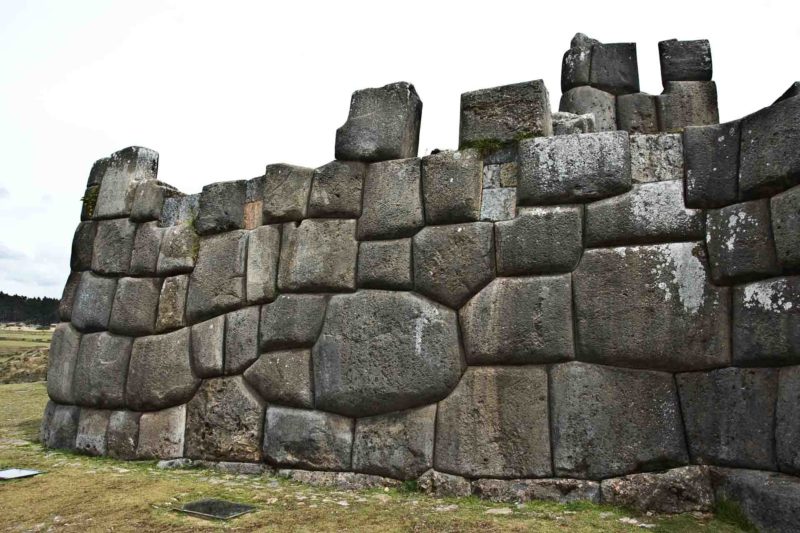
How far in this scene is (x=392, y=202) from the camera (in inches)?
205

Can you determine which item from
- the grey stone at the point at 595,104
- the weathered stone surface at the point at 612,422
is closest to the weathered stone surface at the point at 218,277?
the weathered stone surface at the point at 612,422

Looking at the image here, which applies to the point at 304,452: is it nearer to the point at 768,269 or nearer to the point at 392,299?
the point at 392,299

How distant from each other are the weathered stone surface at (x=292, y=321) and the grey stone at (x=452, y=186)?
1.28 metres

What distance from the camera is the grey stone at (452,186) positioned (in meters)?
4.89

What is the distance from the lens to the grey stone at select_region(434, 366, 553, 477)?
438 centimetres

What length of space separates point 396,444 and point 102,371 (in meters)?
3.43

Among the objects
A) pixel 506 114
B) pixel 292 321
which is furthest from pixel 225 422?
pixel 506 114

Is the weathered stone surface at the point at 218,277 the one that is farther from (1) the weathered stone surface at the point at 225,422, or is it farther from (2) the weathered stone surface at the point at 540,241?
(2) the weathered stone surface at the point at 540,241

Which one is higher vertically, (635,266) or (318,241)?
(318,241)

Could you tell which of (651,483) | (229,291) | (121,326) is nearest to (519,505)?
(651,483)

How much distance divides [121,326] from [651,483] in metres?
5.17

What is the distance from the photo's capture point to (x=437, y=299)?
16.0 ft

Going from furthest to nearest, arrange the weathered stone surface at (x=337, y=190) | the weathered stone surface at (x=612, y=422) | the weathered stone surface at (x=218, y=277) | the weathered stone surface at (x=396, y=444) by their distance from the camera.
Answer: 1. the weathered stone surface at (x=218, y=277)
2. the weathered stone surface at (x=337, y=190)
3. the weathered stone surface at (x=396, y=444)
4. the weathered stone surface at (x=612, y=422)

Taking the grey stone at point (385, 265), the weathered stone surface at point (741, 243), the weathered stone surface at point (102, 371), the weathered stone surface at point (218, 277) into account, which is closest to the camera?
the weathered stone surface at point (741, 243)
